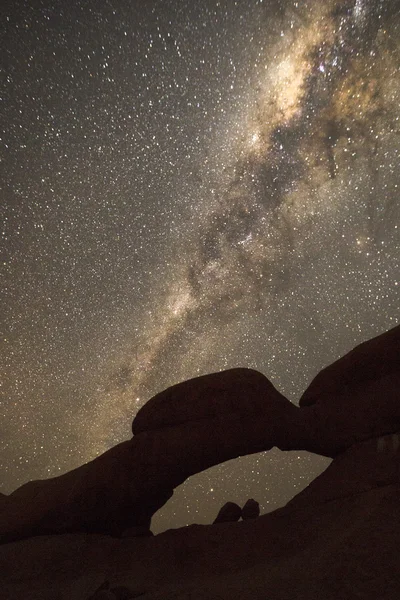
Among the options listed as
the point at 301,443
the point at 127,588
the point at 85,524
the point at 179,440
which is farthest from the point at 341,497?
the point at 85,524

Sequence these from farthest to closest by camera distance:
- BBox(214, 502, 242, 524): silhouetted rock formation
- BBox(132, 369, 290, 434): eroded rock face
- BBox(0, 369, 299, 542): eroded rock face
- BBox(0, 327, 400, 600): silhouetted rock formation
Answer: BBox(214, 502, 242, 524): silhouetted rock formation
BBox(132, 369, 290, 434): eroded rock face
BBox(0, 369, 299, 542): eroded rock face
BBox(0, 327, 400, 600): silhouetted rock formation

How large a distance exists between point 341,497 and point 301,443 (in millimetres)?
1529

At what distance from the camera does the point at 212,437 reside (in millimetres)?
10211

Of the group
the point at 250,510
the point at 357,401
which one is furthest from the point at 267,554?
the point at 357,401

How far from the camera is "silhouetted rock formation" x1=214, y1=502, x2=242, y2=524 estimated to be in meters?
10.8

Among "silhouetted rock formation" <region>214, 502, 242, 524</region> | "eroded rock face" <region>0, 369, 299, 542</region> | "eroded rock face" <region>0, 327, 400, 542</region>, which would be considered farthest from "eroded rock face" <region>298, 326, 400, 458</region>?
"silhouetted rock formation" <region>214, 502, 242, 524</region>

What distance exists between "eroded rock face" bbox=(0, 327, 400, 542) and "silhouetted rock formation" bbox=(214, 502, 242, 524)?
4.58ft

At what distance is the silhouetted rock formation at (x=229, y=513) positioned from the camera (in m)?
10.8

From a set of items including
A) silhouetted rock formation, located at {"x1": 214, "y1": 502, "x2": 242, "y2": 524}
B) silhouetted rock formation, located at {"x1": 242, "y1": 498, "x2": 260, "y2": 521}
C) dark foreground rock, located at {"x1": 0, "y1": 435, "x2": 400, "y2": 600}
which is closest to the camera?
dark foreground rock, located at {"x1": 0, "y1": 435, "x2": 400, "y2": 600}

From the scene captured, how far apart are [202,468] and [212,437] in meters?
0.91

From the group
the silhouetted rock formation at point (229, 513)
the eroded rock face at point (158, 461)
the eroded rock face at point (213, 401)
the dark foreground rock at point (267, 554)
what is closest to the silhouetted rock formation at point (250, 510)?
the silhouetted rock formation at point (229, 513)

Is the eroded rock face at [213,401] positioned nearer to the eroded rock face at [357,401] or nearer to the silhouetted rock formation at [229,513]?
the eroded rock face at [357,401]

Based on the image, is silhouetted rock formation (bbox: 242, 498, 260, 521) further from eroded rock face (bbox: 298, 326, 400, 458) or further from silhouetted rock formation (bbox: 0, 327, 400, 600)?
eroded rock face (bbox: 298, 326, 400, 458)

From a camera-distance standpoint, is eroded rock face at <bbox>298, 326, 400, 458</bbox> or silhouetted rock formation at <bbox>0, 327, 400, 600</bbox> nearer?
silhouetted rock formation at <bbox>0, 327, 400, 600</bbox>
